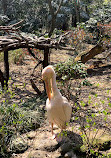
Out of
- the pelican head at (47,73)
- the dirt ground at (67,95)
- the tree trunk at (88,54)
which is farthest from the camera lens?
the tree trunk at (88,54)

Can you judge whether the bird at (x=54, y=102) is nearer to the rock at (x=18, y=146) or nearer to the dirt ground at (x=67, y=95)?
the dirt ground at (x=67, y=95)

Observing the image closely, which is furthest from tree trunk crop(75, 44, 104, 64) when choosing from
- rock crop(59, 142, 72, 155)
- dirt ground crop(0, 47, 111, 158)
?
rock crop(59, 142, 72, 155)

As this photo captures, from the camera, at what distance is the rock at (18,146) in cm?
327

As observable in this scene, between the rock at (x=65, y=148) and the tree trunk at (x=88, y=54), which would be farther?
the tree trunk at (x=88, y=54)

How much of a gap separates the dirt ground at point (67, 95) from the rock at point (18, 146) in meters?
0.07

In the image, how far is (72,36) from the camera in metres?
9.77

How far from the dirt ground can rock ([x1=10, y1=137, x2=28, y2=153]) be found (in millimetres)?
66

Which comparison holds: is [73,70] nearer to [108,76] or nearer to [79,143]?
[79,143]

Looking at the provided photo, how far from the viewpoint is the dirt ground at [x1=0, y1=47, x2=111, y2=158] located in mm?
3182

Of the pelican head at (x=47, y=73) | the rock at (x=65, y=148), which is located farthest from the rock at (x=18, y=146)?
the pelican head at (x=47, y=73)

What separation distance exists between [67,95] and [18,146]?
1813 millimetres

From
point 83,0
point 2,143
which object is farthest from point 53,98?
point 83,0

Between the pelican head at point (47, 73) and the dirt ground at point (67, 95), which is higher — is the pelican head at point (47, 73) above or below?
above

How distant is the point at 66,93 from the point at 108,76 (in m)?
2.74
